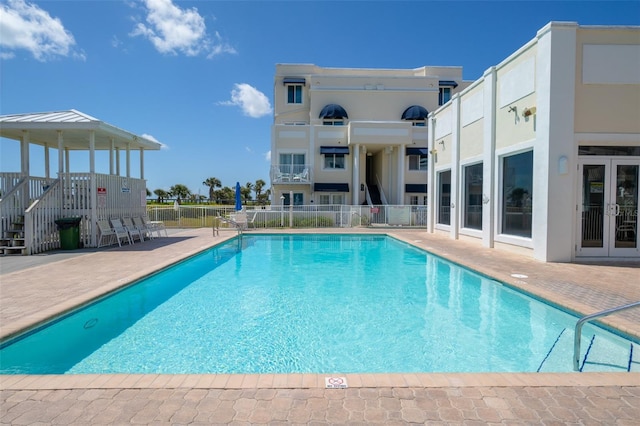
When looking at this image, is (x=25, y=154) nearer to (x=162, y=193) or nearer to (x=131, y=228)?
(x=131, y=228)

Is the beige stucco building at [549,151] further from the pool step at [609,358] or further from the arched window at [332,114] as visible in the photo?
the arched window at [332,114]

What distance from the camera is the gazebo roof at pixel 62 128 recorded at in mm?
11039

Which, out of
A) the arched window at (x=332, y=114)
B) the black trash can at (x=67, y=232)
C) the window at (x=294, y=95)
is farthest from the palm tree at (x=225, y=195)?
the black trash can at (x=67, y=232)

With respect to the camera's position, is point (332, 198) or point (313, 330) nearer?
point (313, 330)

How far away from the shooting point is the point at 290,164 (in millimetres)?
26984

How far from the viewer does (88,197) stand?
467 inches

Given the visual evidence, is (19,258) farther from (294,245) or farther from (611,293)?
(611,293)

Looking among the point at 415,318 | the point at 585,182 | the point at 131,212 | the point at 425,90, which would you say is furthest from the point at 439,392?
the point at 425,90

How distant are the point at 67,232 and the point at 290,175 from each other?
1675 cm

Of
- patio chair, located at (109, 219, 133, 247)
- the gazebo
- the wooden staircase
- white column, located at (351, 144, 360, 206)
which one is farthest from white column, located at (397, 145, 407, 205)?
the wooden staircase

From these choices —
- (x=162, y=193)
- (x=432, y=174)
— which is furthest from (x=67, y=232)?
(x=162, y=193)

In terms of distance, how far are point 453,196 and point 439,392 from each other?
12.7 m

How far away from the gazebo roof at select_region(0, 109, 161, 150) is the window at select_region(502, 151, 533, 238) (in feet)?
43.5

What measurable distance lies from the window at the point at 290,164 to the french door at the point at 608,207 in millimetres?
19824
